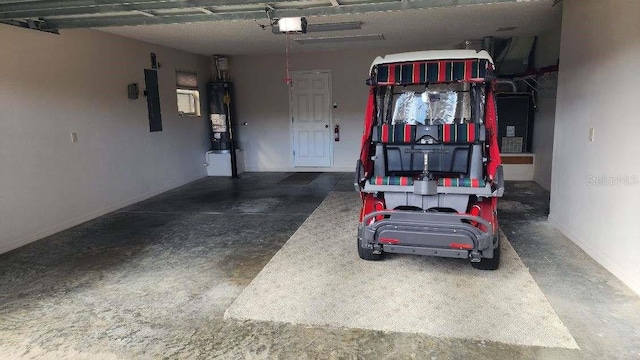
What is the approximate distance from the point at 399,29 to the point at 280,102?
3.49m

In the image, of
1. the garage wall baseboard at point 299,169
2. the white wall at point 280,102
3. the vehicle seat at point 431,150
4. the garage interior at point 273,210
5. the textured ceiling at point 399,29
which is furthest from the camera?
the garage wall baseboard at point 299,169

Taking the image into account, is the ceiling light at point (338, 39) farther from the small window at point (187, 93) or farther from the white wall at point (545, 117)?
the white wall at point (545, 117)

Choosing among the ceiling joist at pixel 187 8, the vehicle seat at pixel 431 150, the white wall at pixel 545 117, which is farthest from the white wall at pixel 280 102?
the vehicle seat at pixel 431 150

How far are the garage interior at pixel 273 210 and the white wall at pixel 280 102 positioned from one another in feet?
2.40

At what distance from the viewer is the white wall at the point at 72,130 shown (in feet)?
13.7

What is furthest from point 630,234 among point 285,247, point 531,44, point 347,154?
point 347,154

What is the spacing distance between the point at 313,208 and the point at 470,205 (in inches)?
103

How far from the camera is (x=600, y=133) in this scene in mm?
3459

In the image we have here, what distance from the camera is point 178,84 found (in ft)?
24.3

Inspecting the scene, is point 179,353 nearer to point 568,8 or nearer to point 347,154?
point 568,8

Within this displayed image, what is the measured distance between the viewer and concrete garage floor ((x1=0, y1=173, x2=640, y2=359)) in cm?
230

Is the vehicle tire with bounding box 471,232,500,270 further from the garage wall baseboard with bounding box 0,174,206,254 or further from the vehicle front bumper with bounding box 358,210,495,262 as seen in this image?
the garage wall baseboard with bounding box 0,174,206,254

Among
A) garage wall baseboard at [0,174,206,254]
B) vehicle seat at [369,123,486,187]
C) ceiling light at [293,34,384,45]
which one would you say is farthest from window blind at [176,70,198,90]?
vehicle seat at [369,123,486,187]

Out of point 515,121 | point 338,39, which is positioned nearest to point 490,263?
point 515,121
